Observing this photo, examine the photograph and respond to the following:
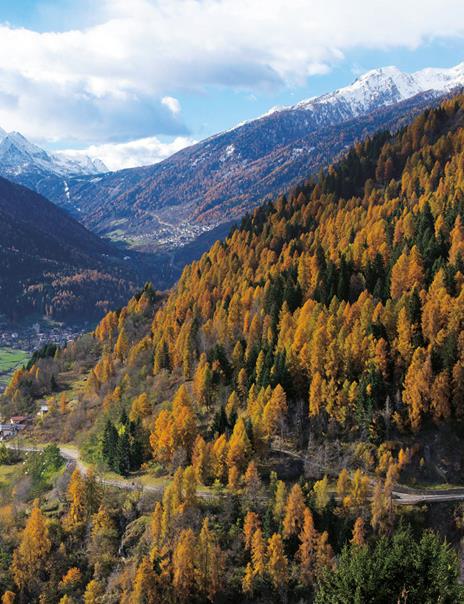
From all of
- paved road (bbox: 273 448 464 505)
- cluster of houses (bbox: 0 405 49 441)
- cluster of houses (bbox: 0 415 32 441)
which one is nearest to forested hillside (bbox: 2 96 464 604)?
paved road (bbox: 273 448 464 505)

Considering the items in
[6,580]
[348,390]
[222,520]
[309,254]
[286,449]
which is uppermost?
[309,254]

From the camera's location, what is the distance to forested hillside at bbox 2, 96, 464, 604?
238ft

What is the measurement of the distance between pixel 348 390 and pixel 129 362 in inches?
2587

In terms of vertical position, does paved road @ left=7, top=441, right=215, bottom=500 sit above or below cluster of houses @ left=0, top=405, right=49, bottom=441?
below

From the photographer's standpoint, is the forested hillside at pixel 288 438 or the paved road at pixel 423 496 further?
the paved road at pixel 423 496

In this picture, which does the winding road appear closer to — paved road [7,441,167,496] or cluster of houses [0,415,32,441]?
paved road [7,441,167,496]

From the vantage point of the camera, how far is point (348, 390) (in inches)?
3487

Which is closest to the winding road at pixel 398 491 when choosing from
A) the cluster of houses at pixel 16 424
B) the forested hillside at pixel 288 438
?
the forested hillside at pixel 288 438

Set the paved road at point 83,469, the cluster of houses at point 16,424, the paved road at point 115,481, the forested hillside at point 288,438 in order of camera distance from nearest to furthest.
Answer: the forested hillside at point 288,438 → the paved road at point 115,481 → the paved road at point 83,469 → the cluster of houses at point 16,424

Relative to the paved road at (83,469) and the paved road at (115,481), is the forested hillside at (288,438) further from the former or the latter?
the paved road at (83,469)

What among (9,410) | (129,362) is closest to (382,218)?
(129,362)

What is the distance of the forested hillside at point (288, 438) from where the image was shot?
72500mm

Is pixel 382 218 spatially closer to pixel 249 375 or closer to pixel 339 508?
pixel 249 375

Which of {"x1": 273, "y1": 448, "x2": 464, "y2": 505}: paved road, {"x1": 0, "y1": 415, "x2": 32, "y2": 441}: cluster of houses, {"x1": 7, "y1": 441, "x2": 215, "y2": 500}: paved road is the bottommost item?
{"x1": 273, "y1": 448, "x2": 464, "y2": 505}: paved road
